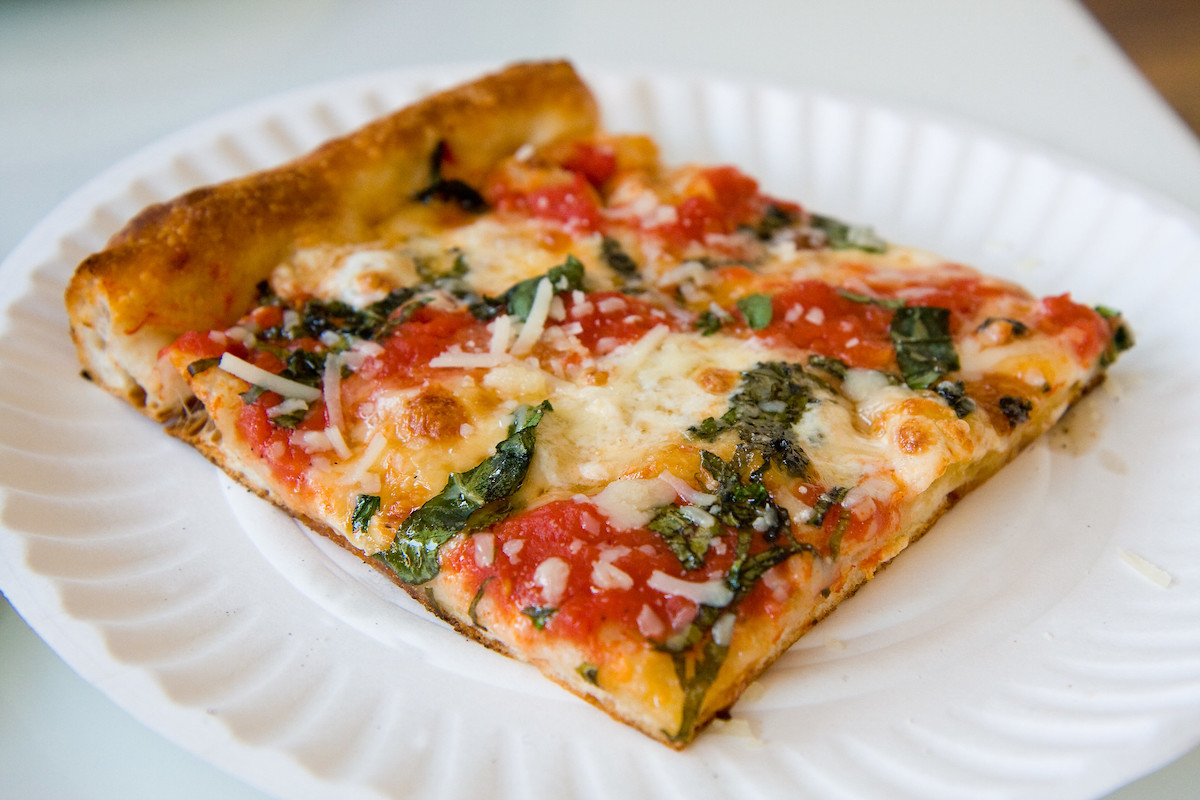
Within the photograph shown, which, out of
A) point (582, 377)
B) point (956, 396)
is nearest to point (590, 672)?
point (582, 377)

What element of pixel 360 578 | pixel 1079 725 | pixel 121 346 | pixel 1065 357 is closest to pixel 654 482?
pixel 360 578

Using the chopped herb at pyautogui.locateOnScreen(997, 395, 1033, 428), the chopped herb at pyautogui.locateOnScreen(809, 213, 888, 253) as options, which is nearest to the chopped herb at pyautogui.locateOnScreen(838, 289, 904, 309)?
the chopped herb at pyautogui.locateOnScreen(809, 213, 888, 253)

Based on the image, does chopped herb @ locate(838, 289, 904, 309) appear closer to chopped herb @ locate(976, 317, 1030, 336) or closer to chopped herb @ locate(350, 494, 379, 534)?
chopped herb @ locate(976, 317, 1030, 336)

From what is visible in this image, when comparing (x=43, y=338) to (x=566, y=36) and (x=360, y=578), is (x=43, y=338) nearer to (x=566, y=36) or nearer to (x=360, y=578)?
(x=360, y=578)

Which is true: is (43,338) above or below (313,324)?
below

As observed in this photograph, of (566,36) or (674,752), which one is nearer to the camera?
(674,752)

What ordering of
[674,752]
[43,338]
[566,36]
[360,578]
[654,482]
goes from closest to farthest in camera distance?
[674,752] → [654,482] → [360,578] → [43,338] → [566,36]

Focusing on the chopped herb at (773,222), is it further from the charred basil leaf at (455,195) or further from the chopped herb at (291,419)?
the chopped herb at (291,419)
